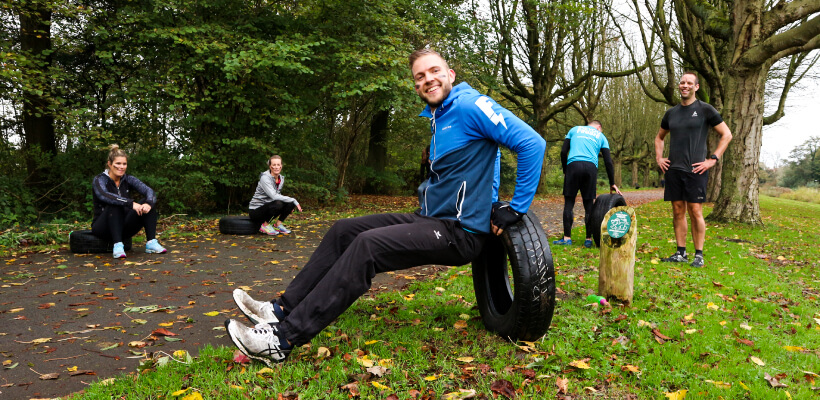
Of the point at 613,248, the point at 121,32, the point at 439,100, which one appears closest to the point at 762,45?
the point at 613,248

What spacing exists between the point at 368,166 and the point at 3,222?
12685mm

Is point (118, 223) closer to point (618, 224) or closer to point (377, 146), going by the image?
point (618, 224)

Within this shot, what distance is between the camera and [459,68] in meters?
17.2

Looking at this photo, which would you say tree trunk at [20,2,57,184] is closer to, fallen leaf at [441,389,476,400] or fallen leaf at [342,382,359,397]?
fallen leaf at [342,382,359,397]

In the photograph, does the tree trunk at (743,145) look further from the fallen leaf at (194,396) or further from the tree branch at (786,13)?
the fallen leaf at (194,396)

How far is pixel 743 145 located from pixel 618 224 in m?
8.27

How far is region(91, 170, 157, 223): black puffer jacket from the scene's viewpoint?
6.71 m

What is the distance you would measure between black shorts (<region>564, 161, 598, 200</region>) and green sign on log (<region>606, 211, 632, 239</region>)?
3.09 m

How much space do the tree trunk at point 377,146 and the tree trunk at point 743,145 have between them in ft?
41.5

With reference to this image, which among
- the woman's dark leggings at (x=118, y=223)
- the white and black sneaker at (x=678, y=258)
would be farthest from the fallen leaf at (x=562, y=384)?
the woman's dark leggings at (x=118, y=223)

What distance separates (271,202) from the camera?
866cm

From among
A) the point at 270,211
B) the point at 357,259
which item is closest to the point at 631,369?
the point at 357,259

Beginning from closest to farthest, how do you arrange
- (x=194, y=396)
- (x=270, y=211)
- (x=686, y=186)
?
1. (x=194, y=396)
2. (x=686, y=186)
3. (x=270, y=211)

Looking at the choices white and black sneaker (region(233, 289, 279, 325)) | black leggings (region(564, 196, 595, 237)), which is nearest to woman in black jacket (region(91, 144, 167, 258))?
white and black sneaker (region(233, 289, 279, 325))
